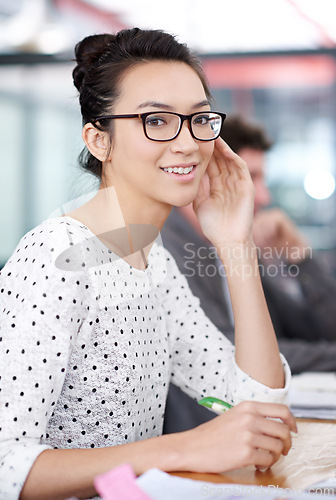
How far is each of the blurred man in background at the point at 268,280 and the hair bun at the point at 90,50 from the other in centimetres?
81

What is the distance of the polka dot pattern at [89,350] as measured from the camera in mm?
867

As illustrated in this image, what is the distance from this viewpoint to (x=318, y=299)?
2.61 metres

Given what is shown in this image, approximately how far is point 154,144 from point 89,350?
394 millimetres

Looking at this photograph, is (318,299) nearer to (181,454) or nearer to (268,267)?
(268,267)

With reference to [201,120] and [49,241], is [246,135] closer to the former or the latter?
[201,120]

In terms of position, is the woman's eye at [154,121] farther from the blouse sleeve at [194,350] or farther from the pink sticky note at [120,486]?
the pink sticky note at [120,486]

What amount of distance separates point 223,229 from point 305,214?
2.37 metres

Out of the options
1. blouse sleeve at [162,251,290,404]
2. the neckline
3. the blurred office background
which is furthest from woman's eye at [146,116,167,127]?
the blurred office background

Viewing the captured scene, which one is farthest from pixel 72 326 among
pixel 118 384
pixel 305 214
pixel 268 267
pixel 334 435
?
pixel 305 214

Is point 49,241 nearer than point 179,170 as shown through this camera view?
Yes

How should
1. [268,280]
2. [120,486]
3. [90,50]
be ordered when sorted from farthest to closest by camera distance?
1. [268,280]
2. [90,50]
3. [120,486]

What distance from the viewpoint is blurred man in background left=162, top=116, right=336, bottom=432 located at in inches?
72.7

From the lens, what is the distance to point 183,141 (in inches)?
43.7

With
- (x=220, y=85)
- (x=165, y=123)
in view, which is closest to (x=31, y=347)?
(x=165, y=123)
